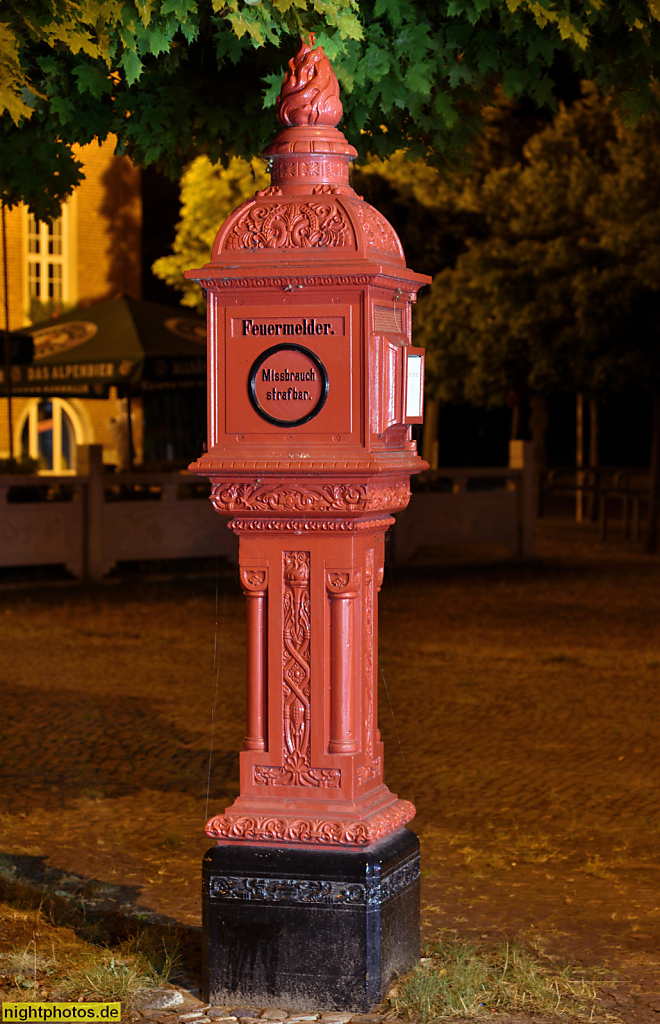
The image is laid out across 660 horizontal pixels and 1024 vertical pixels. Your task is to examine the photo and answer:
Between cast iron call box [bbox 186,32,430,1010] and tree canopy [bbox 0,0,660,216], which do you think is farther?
tree canopy [bbox 0,0,660,216]

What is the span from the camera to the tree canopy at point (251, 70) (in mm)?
4906

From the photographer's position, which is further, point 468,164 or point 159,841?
point 468,164

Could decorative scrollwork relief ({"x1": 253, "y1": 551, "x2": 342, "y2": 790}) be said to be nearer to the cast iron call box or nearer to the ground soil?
the cast iron call box

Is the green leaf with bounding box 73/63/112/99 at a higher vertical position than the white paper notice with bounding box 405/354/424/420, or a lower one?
higher

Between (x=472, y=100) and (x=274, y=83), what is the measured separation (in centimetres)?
137

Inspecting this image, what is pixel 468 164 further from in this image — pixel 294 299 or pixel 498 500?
pixel 498 500

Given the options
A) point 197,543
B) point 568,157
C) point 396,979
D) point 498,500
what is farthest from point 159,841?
point 568,157

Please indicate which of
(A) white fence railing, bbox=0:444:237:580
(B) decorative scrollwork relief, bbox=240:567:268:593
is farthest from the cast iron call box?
(A) white fence railing, bbox=0:444:237:580

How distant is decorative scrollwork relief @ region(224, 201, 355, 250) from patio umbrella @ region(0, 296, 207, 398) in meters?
13.3

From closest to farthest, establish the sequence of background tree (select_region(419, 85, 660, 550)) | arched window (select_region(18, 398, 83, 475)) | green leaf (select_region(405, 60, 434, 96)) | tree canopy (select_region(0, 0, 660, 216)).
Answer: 1. tree canopy (select_region(0, 0, 660, 216))
2. green leaf (select_region(405, 60, 434, 96))
3. background tree (select_region(419, 85, 660, 550))
4. arched window (select_region(18, 398, 83, 475))

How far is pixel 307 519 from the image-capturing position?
450 centimetres

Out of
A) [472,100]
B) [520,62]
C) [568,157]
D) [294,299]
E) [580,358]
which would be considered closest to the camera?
[294,299]

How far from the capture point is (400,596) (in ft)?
51.9

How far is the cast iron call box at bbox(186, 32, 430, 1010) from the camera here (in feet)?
14.5
